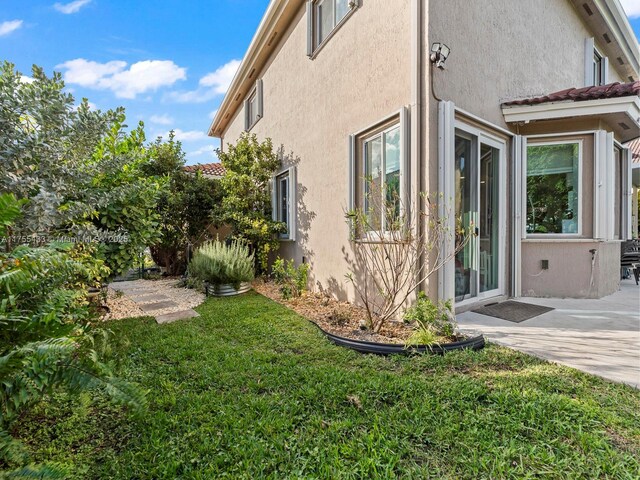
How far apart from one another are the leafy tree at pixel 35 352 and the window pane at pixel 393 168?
149 inches

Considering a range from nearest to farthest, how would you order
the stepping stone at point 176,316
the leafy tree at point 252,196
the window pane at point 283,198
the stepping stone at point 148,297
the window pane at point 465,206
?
the window pane at point 465,206 < the stepping stone at point 176,316 < the stepping stone at point 148,297 < the leafy tree at point 252,196 < the window pane at point 283,198

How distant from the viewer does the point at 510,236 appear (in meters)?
6.11

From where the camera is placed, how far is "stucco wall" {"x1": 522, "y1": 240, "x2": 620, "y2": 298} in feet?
20.3

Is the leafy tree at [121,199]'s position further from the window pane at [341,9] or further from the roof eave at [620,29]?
the roof eave at [620,29]

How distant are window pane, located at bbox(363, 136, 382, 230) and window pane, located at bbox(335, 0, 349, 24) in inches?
109

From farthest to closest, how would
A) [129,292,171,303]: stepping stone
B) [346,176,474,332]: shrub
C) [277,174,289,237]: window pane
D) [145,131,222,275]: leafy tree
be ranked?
[145,131,222,275]: leafy tree
[277,174,289,237]: window pane
[129,292,171,303]: stepping stone
[346,176,474,332]: shrub

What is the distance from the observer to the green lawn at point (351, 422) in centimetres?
203

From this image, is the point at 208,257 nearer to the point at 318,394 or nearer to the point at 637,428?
the point at 318,394

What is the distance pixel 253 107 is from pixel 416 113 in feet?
29.0

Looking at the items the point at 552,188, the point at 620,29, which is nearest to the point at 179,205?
the point at 552,188

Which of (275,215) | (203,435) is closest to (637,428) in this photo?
(203,435)

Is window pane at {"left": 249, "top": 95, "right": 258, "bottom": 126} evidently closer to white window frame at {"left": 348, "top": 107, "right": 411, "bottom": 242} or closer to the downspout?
white window frame at {"left": 348, "top": 107, "right": 411, "bottom": 242}

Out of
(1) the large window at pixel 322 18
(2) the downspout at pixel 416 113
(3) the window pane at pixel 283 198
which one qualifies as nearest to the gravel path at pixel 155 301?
(3) the window pane at pixel 283 198

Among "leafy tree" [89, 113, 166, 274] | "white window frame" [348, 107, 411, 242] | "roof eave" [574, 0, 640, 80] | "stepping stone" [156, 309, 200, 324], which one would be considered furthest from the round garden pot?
"roof eave" [574, 0, 640, 80]
